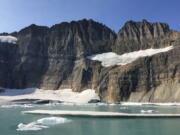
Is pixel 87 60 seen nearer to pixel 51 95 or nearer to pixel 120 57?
pixel 120 57

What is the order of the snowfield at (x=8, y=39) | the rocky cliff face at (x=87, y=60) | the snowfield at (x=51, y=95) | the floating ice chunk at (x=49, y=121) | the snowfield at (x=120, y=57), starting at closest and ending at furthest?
the floating ice chunk at (x=49, y=121), the rocky cliff face at (x=87, y=60), the snowfield at (x=120, y=57), the snowfield at (x=51, y=95), the snowfield at (x=8, y=39)

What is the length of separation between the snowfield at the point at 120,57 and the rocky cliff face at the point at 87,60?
278cm

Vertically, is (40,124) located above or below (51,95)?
below

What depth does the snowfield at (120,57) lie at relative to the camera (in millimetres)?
115531

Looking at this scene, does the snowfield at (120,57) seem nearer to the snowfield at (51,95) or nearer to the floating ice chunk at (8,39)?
the snowfield at (51,95)

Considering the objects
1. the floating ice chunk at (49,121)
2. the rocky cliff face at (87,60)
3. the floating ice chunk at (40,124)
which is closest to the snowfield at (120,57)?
the rocky cliff face at (87,60)

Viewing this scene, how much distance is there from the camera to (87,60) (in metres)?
134

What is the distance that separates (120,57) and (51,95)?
37123 mm

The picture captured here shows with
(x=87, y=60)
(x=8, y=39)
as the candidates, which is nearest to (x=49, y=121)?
(x=87, y=60)

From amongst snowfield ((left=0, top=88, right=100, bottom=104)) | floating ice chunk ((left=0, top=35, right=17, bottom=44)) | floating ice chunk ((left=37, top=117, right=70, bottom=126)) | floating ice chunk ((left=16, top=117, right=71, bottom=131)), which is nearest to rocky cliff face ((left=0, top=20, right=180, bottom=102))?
floating ice chunk ((left=0, top=35, right=17, bottom=44))

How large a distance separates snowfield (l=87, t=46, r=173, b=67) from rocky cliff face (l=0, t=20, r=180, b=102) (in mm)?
2783

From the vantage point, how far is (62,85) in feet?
450

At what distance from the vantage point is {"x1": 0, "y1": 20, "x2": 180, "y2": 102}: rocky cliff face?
106 m

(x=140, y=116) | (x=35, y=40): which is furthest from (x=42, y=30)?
(x=140, y=116)
